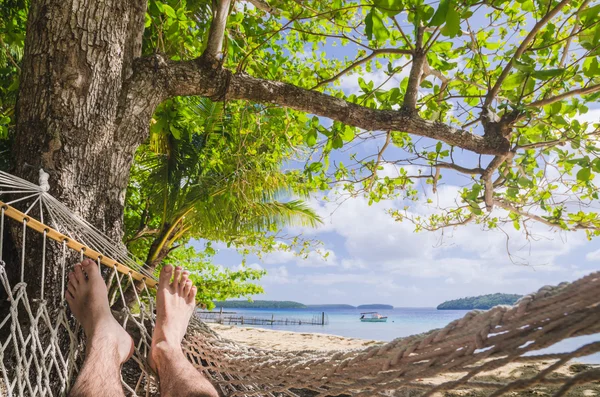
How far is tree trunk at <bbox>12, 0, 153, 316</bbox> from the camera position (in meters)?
1.52

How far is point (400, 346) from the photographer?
0.89 meters

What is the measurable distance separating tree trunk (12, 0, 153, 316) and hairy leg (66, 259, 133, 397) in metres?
0.09

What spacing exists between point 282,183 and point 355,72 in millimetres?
1961

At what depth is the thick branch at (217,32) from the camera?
186cm

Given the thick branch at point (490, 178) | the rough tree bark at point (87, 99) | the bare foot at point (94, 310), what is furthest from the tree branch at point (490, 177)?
the bare foot at point (94, 310)

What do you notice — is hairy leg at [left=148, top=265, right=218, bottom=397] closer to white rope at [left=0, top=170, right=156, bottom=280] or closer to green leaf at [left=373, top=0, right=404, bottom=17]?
white rope at [left=0, top=170, right=156, bottom=280]

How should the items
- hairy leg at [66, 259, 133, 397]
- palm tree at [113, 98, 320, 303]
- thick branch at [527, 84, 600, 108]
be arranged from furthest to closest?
palm tree at [113, 98, 320, 303] → thick branch at [527, 84, 600, 108] → hairy leg at [66, 259, 133, 397]

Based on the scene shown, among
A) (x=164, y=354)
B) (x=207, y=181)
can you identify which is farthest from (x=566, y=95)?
(x=207, y=181)

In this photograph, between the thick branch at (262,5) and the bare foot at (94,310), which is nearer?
the bare foot at (94,310)

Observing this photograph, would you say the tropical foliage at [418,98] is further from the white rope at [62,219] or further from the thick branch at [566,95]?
the white rope at [62,219]

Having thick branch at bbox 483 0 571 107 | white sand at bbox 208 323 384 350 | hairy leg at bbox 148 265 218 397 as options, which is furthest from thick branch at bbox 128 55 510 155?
white sand at bbox 208 323 384 350

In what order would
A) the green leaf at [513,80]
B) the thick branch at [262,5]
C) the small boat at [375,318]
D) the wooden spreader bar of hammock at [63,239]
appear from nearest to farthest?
the wooden spreader bar of hammock at [63,239] → the green leaf at [513,80] → the thick branch at [262,5] → the small boat at [375,318]

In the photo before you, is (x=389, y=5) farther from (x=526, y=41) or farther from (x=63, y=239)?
(x=63, y=239)

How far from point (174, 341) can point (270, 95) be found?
108 cm
